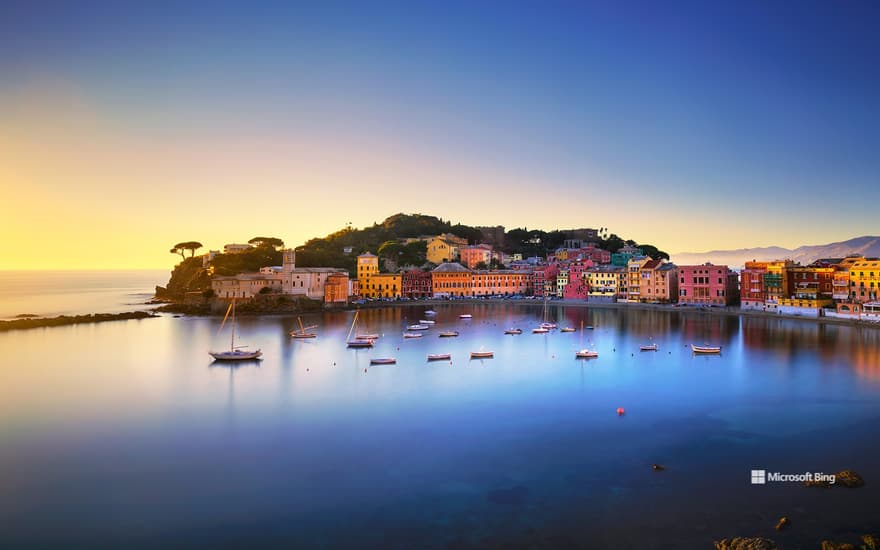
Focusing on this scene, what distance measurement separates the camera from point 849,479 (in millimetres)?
8492

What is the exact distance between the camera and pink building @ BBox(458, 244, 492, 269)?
57.1 m

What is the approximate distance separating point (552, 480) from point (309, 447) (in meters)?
5.15

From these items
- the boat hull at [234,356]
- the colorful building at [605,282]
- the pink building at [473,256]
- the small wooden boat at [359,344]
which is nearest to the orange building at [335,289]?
the pink building at [473,256]

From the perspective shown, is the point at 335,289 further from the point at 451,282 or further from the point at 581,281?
the point at 581,281

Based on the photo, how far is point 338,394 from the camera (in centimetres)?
1556

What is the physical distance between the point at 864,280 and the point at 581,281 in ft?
66.1

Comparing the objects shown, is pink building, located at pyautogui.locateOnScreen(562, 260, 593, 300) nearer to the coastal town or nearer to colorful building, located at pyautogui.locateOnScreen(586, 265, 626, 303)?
the coastal town

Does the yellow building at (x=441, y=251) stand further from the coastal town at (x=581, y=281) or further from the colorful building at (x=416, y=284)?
the colorful building at (x=416, y=284)

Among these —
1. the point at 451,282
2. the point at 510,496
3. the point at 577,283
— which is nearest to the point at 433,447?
the point at 510,496

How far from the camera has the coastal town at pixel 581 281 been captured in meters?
32.3

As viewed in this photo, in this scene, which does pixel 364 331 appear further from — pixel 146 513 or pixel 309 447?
pixel 146 513

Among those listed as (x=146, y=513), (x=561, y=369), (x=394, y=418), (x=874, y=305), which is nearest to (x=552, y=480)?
(x=394, y=418)

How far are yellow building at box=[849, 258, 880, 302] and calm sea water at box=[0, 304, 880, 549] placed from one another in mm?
11420

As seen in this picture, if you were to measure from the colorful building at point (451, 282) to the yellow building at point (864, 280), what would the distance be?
96.5 ft
